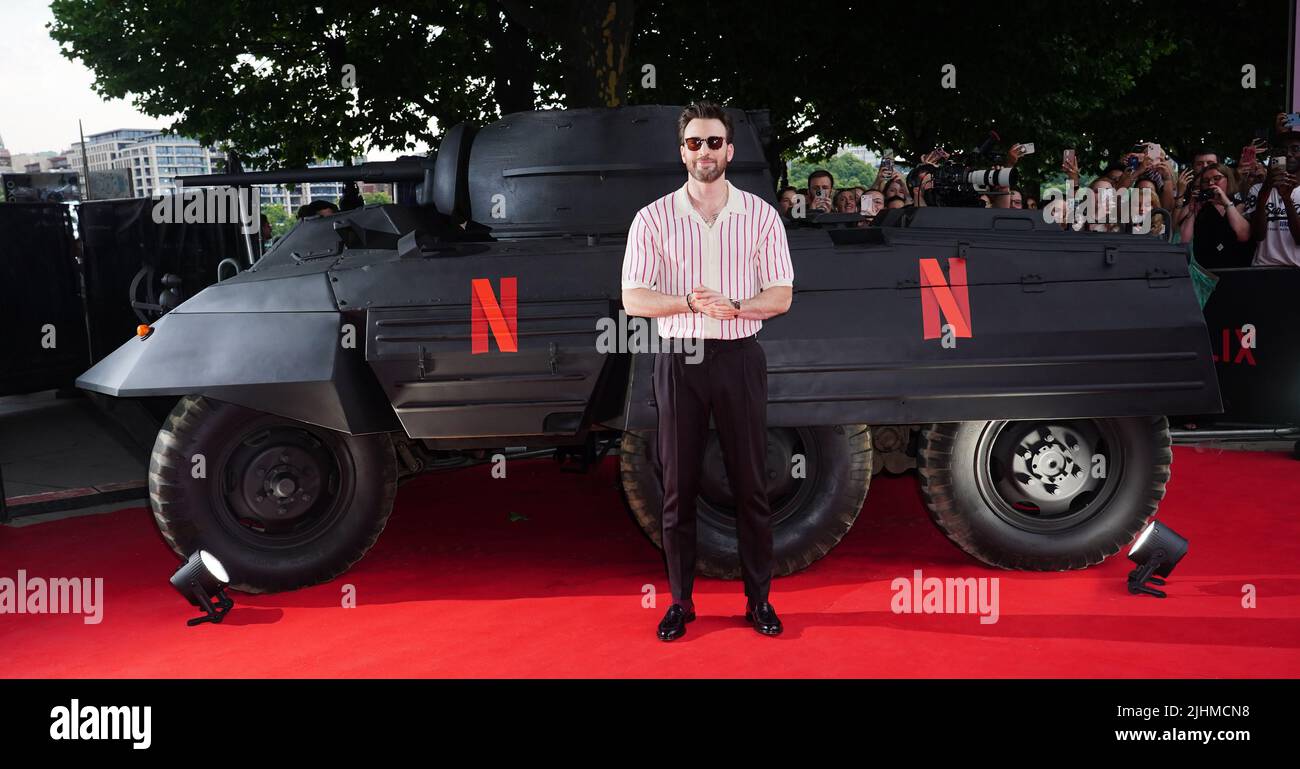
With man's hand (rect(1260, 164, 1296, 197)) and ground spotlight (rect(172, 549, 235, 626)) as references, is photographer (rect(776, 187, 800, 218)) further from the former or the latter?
ground spotlight (rect(172, 549, 235, 626))

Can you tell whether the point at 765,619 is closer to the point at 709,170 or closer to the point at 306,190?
the point at 709,170

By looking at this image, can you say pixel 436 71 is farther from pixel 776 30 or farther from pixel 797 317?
pixel 797 317

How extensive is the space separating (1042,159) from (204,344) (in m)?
21.9

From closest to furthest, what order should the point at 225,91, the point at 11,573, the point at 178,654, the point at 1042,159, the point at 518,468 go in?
the point at 178,654, the point at 11,573, the point at 518,468, the point at 225,91, the point at 1042,159

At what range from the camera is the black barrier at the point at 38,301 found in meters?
12.4

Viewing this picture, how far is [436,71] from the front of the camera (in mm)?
19797

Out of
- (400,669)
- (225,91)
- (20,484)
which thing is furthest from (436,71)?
(400,669)

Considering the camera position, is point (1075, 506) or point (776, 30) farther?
point (776, 30)

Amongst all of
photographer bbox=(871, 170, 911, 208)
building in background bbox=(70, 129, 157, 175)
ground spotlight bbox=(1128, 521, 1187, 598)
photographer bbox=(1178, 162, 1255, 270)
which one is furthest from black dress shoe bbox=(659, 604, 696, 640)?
building in background bbox=(70, 129, 157, 175)

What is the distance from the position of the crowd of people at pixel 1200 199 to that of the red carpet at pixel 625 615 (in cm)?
242

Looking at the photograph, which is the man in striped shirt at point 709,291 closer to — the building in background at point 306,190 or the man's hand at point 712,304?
the man's hand at point 712,304

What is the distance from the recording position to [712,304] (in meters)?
4.65

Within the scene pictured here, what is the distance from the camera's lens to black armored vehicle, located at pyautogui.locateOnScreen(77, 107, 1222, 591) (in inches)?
228

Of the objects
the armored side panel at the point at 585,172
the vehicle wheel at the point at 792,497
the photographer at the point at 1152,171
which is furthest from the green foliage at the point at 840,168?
the vehicle wheel at the point at 792,497
